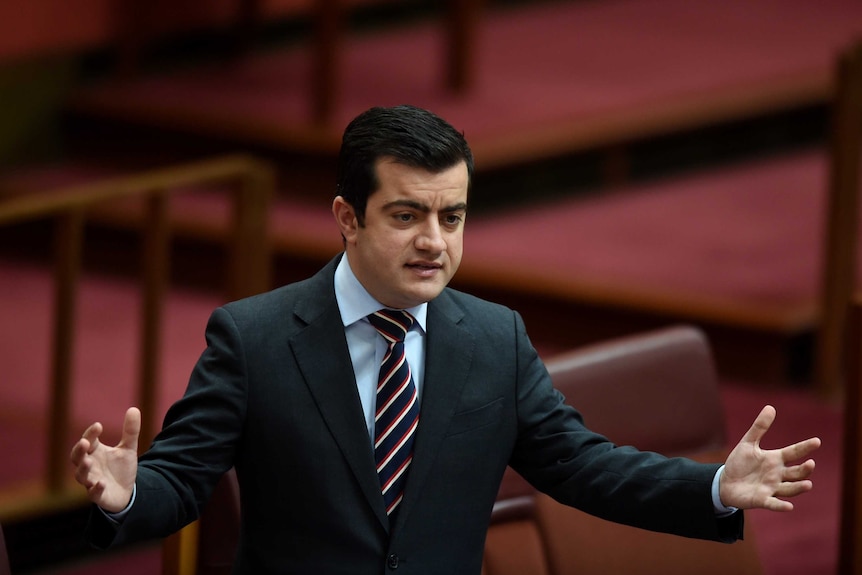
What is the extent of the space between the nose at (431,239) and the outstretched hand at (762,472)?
397mm

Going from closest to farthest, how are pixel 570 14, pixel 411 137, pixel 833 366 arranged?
pixel 411 137, pixel 833 366, pixel 570 14

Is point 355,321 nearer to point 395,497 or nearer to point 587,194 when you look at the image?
point 395,497

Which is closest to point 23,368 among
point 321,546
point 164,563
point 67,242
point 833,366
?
point 67,242

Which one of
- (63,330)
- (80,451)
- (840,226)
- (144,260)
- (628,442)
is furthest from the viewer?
(840,226)

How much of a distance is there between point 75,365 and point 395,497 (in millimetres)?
2730

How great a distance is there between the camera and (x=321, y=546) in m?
2.19

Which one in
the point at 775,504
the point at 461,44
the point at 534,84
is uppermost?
the point at 461,44

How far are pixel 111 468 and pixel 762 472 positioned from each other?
72 centimetres

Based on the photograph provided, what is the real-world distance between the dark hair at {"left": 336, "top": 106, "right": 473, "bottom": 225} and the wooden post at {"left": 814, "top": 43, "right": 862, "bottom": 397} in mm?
2476

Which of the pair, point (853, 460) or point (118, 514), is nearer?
point (118, 514)

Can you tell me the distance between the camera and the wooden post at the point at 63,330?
3830 millimetres

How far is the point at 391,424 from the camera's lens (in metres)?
2.19

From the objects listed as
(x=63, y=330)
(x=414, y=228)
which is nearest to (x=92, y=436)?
(x=414, y=228)

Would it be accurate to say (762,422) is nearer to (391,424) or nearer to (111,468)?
(391,424)
